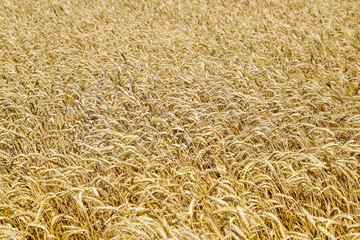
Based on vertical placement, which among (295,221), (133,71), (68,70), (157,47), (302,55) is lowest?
(295,221)

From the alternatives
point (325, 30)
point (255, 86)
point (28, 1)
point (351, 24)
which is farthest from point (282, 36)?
point (28, 1)

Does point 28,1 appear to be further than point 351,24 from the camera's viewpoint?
Yes

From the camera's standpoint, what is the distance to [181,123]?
3121 mm

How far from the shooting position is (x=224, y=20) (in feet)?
24.5

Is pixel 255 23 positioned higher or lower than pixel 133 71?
higher

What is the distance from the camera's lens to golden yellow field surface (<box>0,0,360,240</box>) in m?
1.92

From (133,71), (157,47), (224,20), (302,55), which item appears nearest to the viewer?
(133,71)

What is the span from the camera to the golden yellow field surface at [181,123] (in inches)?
75.5

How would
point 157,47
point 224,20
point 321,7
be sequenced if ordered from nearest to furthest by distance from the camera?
point 157,47, point 224,20, point 321,7

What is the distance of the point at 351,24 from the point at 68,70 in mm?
5629

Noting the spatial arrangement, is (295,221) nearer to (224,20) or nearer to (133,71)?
(133,71)

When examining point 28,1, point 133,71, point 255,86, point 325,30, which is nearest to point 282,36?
point 325,30

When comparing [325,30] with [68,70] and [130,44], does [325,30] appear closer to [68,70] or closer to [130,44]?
[130,44]

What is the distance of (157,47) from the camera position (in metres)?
5.65
